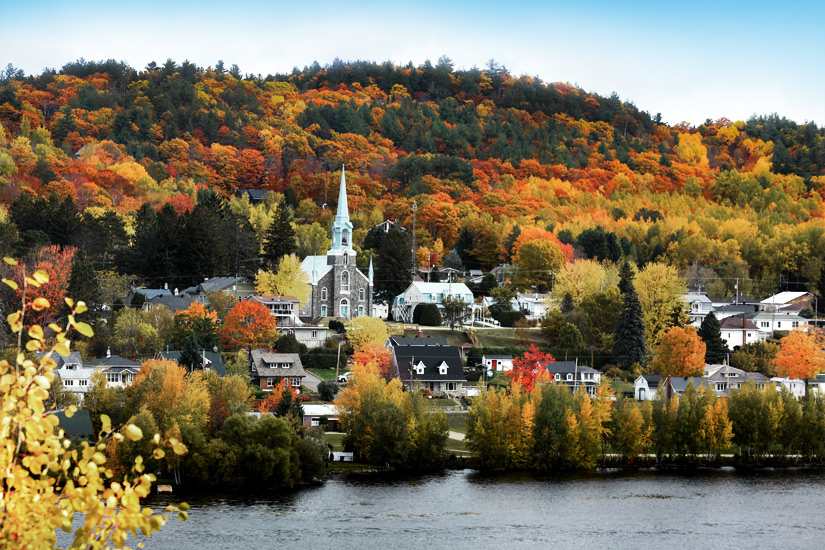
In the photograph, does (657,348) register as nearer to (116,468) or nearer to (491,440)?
(491,440)

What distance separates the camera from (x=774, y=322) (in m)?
86.1

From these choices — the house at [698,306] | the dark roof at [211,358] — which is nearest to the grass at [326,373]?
the dark roof at [211,358]

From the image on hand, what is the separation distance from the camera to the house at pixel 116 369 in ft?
205

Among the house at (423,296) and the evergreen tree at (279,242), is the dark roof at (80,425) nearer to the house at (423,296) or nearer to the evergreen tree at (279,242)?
the house at (423,296)

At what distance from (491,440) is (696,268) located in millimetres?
53501

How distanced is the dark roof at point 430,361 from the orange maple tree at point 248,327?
8.06 meters

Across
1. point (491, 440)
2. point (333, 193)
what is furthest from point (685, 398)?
point (333, 193)

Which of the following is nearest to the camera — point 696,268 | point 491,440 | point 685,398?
point 491,440

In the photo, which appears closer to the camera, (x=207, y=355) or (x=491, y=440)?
(x=491, y=440)

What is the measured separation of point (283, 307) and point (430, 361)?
1301cm

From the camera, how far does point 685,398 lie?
6081 cm

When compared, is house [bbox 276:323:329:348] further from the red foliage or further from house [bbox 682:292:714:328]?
house [bbox 682:292:714:328]

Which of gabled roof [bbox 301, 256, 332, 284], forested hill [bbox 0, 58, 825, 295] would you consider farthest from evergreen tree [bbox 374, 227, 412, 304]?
forested hill [bbox 0, 58, 825, 295]

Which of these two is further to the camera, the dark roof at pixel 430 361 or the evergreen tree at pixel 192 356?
the dark roof at pixel 430 361
